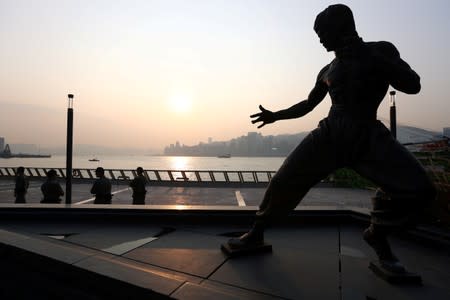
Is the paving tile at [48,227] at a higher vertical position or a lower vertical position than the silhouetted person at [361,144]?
lower

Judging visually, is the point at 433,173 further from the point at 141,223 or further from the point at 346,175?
the point at 346,175

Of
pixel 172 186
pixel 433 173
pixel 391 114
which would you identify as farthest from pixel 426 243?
pixel 172 186

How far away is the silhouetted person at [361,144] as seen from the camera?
2447 millimetres

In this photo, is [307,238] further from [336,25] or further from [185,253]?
[336,25]

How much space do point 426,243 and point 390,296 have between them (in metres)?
1.94

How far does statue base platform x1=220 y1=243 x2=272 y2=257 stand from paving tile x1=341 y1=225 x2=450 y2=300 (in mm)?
771

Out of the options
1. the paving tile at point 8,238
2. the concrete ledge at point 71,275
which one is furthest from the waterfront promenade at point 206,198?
the concrete ledge at point 71,275

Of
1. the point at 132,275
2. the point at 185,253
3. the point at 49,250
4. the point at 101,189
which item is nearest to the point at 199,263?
the point at 185,253

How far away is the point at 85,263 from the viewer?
2539 mm

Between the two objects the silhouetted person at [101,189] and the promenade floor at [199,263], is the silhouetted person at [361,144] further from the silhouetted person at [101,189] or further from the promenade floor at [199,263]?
the silhouetted person at [101,189]

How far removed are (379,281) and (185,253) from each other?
1.86 m

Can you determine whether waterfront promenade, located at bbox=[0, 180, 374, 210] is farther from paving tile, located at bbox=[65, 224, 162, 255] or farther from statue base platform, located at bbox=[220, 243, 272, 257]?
statue base platform, located at bbox=[220, 243, 272, 257]

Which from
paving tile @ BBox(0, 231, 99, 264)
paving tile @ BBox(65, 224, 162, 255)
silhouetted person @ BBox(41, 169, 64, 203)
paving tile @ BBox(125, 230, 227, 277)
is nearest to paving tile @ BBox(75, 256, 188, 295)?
paving tile @ BBox(0, 231, 99, 264)

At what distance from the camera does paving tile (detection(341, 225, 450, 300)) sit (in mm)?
2363
